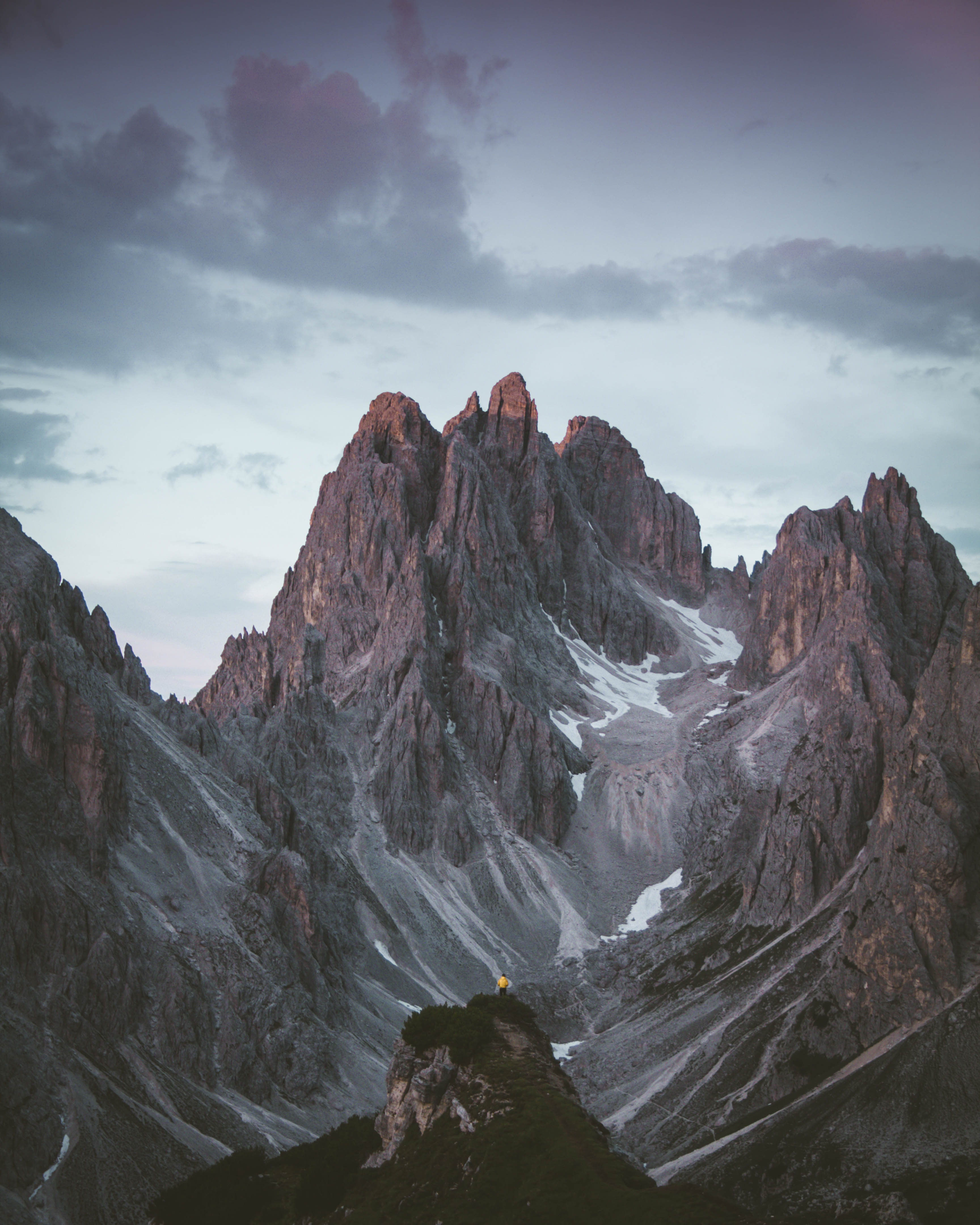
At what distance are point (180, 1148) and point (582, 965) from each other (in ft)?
264

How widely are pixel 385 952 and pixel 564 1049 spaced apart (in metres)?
26.8

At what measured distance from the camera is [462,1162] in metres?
44.5

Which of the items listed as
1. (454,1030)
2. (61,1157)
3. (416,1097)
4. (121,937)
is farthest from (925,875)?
(61,1157)

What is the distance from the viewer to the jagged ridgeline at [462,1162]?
40281 millimetres

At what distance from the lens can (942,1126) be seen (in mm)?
61469

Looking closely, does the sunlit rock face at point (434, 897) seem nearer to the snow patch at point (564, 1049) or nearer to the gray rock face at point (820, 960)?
the gray rock face at point (820, 960)

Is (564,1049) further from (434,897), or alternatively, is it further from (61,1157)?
(61,1157)

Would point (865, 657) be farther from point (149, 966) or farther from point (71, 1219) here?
point (71, 1219)

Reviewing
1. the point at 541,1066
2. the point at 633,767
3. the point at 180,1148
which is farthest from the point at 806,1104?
the point at 633,767

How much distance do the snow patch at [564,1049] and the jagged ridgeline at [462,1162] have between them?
64601 mm

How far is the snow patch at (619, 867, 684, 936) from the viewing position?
158125mm

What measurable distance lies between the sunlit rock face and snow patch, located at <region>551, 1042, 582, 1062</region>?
1.79 metres

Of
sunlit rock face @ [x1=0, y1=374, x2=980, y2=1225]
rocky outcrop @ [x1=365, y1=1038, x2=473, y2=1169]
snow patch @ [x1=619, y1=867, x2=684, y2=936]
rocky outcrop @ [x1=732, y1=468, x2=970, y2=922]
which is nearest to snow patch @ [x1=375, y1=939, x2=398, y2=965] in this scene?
sunlit rock face @ [x1=0, y1=374, x2=980, y2=1225]

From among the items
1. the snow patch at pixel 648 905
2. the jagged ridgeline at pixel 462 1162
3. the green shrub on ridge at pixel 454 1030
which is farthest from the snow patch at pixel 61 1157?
the snow patch at pixel 648 905
